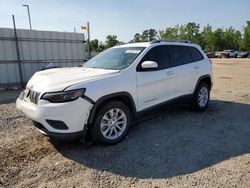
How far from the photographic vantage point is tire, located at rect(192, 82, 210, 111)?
6.55 meters

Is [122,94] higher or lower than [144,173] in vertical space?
higher

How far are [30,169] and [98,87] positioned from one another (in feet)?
5.16

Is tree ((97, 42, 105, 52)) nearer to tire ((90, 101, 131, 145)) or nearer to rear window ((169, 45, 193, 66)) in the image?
rear window ((169, 45, 193, 66))

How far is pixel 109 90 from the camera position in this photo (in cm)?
425

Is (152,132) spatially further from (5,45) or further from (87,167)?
(5,45)

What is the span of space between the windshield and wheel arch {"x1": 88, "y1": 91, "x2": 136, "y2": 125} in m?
0.54

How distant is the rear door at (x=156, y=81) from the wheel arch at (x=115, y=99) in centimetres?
20

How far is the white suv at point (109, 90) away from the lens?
389cm

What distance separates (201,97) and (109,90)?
3.38 meters

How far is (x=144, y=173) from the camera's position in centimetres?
361

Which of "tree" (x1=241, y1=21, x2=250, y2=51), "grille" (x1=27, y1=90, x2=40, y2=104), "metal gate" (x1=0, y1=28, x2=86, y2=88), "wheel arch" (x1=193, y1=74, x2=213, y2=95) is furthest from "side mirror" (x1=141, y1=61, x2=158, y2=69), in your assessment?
"tree" (x1=241, y1=21, x2=250, y2=51)

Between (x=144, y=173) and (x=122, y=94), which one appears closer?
(x=144, y=173)

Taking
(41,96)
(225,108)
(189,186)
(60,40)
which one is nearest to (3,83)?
(60,40)

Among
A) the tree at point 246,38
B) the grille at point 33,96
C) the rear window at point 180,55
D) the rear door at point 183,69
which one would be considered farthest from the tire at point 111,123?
the tree at point 246,38
